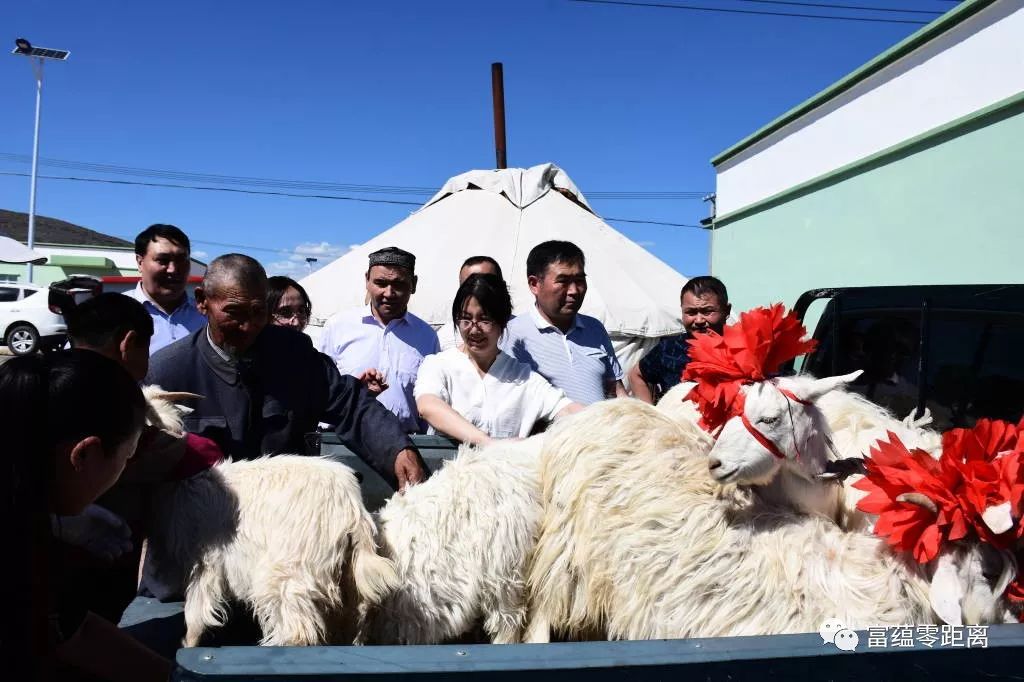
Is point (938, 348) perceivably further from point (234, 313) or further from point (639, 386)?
point (234, 313)

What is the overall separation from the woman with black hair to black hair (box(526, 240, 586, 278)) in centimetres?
246

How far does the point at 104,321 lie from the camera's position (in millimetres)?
2033

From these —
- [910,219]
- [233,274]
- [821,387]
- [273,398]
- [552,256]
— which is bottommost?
[273,398]

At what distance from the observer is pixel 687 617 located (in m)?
1.74

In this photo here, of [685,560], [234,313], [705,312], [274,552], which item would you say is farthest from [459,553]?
[705,312]

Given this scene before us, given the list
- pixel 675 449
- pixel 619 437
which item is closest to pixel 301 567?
pixel 619 437

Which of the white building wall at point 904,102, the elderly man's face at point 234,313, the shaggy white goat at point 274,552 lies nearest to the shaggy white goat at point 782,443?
the shaggy white goat at point 274,552

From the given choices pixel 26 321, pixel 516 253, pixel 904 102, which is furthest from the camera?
pixel 26 321

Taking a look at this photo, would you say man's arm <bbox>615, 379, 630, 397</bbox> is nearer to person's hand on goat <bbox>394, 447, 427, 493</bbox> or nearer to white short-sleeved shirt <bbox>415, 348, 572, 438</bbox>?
white short-sleeved shirt <bbox>415, 348, 572, 438</bbox>

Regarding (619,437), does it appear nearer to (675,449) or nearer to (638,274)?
(675,449)

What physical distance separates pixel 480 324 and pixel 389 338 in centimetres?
139

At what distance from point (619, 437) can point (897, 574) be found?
30.3 inches

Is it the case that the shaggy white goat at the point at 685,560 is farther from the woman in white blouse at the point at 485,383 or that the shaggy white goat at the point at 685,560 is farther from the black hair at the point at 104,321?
the black hair at the point at 104,321

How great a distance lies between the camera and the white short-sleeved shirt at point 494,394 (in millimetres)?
2740
